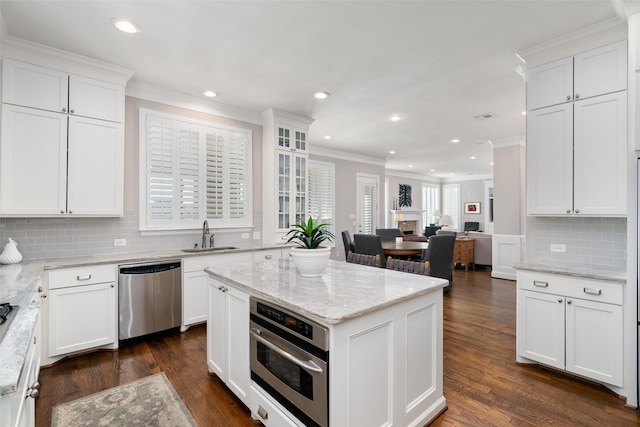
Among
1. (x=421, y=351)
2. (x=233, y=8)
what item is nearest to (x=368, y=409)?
(x=421, y=351)

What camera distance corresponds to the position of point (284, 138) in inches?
183

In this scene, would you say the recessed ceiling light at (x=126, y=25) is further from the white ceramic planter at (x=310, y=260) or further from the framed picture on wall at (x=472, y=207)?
the framed picture on wall at (x=472, y=207)

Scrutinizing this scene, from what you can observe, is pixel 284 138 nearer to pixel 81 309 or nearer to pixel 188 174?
pixel 188 174

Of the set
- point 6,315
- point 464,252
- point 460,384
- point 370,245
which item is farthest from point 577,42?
point 464,252

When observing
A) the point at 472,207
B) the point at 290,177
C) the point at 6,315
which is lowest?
the point at 6,315

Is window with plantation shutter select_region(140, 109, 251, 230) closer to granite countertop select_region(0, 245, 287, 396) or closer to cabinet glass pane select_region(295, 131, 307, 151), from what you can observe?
granite countertop select_region(0, 245, 287, 396)

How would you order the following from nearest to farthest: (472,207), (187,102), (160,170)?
(160,170) → (187,102) → (472,207)

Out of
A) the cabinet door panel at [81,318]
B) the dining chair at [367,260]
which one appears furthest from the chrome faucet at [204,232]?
the dining chair at [367,260]

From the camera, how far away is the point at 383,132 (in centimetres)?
561

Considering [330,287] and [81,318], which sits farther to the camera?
[81,318]

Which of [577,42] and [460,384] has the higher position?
[577,42]

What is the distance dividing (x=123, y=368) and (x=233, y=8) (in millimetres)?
3120

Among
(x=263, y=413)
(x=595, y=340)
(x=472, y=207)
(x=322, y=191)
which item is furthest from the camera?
(x=472, y=207)

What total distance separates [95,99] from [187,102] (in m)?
1.04
